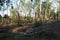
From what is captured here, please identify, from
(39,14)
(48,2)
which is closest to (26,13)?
(39,14)

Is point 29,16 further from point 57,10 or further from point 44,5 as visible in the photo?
point 57,10

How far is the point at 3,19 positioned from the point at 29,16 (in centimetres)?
867

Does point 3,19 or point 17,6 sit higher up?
point 17,6

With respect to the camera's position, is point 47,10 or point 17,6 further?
point 47,10

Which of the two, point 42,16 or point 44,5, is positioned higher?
point 44,5

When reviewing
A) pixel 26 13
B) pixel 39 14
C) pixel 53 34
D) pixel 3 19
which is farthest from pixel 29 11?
pixel 53 34

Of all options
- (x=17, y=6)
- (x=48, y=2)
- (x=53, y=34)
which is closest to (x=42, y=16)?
(x=48, y=2)

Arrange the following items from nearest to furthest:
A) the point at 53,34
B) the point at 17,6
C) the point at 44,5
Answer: the point at 53,34 → the point at 17,6 → the point at 44,5

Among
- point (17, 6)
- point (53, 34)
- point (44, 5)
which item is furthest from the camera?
point (44, 5)

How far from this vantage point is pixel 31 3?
5444cm

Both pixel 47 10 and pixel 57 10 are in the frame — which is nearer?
pixel 57 10

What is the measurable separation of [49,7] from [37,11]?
4.36 m

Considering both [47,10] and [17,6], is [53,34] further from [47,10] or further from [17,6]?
[47,10]

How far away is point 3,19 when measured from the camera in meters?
52.8
